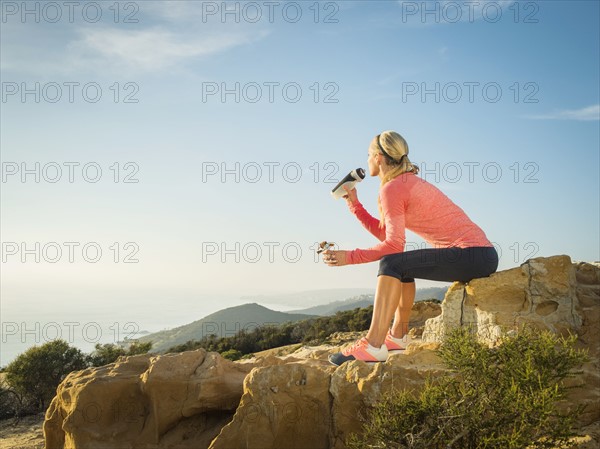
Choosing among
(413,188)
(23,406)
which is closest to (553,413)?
(413,188)

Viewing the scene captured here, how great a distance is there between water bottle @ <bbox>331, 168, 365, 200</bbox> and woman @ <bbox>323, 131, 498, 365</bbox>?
0.79ft

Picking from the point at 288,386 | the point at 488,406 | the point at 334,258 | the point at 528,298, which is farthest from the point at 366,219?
the point at 488,406

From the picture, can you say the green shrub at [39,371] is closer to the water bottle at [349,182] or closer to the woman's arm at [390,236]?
the water bottle at [349,182]

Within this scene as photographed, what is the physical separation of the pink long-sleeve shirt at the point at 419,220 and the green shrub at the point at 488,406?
127cm

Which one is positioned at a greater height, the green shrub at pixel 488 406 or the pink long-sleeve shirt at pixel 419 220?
the pink long-sleeve shirt at pixel 419 220

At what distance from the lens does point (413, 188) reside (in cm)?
640

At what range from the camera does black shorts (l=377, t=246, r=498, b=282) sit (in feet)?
20.4

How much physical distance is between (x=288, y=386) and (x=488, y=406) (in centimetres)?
218

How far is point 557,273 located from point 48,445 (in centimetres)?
694

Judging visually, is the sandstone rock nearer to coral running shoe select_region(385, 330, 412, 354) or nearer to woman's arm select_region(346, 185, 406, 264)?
coral running shoe select_region(385, 330, 412, 354)

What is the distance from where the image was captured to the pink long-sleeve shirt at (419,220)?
623 cm

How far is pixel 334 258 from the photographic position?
6.30m

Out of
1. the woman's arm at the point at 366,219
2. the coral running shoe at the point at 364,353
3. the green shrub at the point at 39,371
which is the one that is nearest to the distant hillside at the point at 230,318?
the green shrub at the point at 39,371

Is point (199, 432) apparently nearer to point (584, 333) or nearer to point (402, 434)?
point (402, 434)
